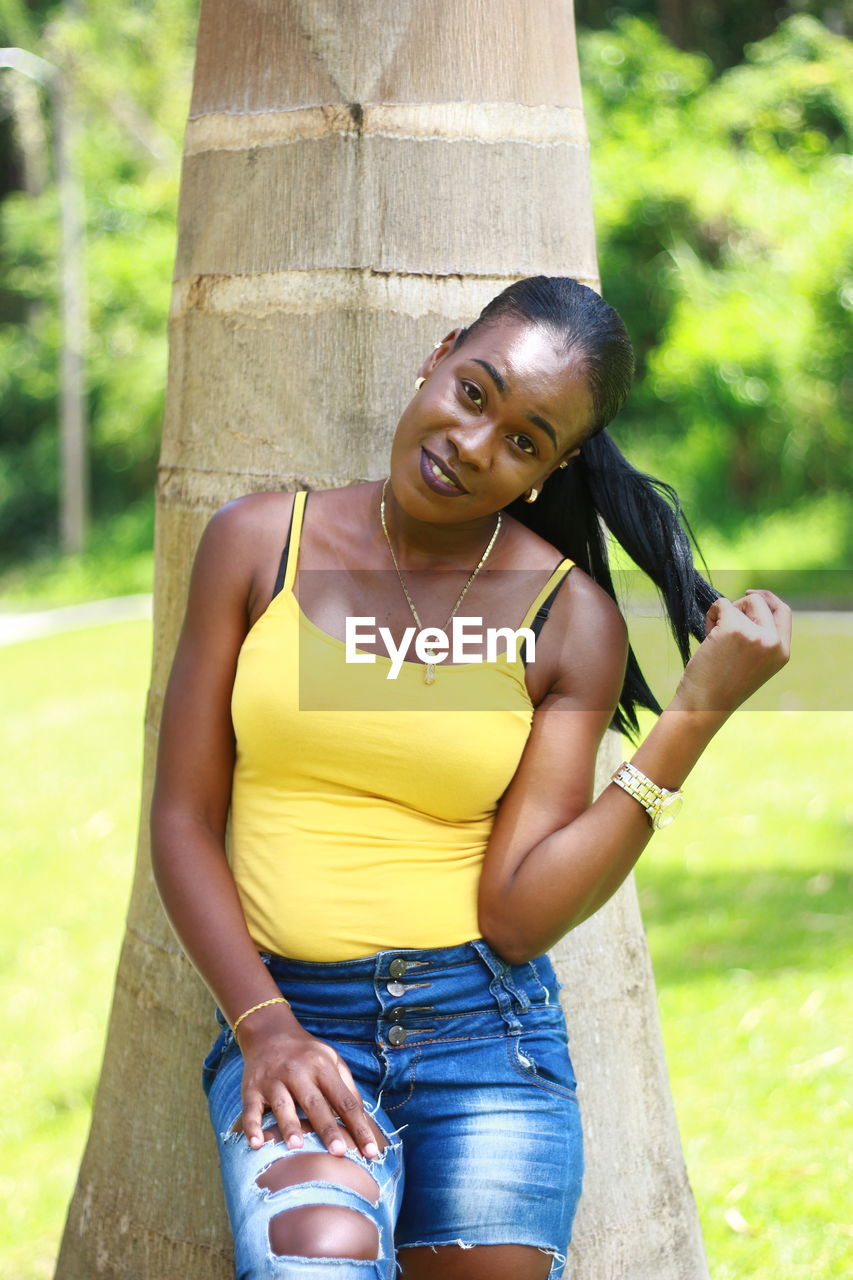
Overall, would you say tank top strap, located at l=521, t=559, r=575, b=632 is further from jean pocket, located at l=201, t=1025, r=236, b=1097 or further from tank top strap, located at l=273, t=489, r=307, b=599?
jean pocket, located at l=201, t=1025, r=236, b=1097

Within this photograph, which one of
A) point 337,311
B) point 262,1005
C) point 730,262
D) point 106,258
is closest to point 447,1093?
point 262,1005

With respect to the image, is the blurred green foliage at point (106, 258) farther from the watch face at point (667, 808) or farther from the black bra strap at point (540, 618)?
the watch face at point (667, 808)

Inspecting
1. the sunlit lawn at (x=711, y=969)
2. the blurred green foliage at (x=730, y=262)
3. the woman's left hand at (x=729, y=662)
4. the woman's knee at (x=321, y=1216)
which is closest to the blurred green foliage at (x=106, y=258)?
the blurred green foliage at (x=730, y=262)

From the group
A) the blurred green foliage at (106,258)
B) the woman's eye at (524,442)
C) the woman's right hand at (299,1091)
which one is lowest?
the blurred green foliage at (106,258)

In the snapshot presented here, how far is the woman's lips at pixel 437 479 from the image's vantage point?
245 centimetres

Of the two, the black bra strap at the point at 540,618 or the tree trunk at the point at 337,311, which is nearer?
the black bra strap at the point at 540,618

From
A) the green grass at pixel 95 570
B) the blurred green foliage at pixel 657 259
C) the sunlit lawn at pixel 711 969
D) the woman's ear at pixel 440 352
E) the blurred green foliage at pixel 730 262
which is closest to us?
the woman's ear at pixel 440 352

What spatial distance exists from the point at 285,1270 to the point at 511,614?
1.07 metres

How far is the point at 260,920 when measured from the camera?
2432 millimetres

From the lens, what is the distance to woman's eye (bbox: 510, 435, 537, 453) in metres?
2.46

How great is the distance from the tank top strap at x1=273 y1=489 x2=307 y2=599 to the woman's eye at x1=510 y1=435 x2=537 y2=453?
38 centimetres

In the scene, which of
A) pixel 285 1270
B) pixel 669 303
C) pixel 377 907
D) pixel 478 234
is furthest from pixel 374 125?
pixel 669 303

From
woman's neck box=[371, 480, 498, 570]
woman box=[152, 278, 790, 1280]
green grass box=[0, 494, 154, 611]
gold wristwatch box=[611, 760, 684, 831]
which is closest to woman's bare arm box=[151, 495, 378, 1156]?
woman box=[152, 278, 790, 1280]

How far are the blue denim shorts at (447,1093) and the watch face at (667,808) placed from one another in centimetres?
33
